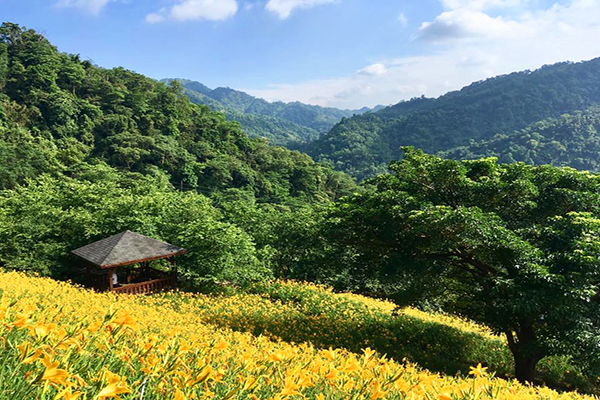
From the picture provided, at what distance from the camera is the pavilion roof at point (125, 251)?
36.1 feet

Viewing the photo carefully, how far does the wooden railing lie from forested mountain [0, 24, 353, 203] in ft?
77.9

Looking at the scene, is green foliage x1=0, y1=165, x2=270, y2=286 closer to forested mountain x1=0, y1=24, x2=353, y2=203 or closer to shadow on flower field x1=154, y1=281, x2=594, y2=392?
shadow on flower field x1=154, y1=281, x2=594, y2=392

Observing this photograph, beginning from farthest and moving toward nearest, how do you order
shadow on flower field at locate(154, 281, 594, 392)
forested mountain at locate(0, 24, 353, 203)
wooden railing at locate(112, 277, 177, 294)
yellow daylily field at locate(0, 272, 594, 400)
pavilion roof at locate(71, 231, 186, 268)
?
forested mountain at locate(0, 24, 353, 203) < wooden railing at locate(112, 277, 177, 294) < pavilion roof at locate(71, 231, 186, 268) < shadow on flower field at locate(154, 281, 594, 392) < yellow daylily field at locate(0, 272, 594, 400)

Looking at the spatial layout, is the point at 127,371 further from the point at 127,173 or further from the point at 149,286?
the point at 127,173

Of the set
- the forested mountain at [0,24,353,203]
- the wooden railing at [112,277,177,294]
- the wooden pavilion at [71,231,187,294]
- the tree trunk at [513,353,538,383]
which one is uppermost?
the forested mountain at [0,24,353,203]

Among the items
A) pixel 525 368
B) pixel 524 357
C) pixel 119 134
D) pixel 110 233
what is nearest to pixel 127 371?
pixel 524 357

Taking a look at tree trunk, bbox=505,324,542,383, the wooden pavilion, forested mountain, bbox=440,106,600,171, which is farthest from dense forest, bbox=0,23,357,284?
forested mountain, bbox=440,106,600,171

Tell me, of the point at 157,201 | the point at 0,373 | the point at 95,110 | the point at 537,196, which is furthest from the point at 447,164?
the point at 95,110

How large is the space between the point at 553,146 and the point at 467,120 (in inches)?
1724

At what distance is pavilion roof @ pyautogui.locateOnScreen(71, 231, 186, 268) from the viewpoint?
36.1 feet

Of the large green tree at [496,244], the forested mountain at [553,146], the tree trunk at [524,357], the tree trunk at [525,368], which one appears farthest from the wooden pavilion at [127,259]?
the forested mountain at [553,146]

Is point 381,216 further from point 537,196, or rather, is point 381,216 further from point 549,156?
point 549,156

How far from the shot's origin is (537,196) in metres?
7.74

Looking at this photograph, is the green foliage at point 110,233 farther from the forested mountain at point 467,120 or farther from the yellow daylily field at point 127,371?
the forested mountain at point 467,120
